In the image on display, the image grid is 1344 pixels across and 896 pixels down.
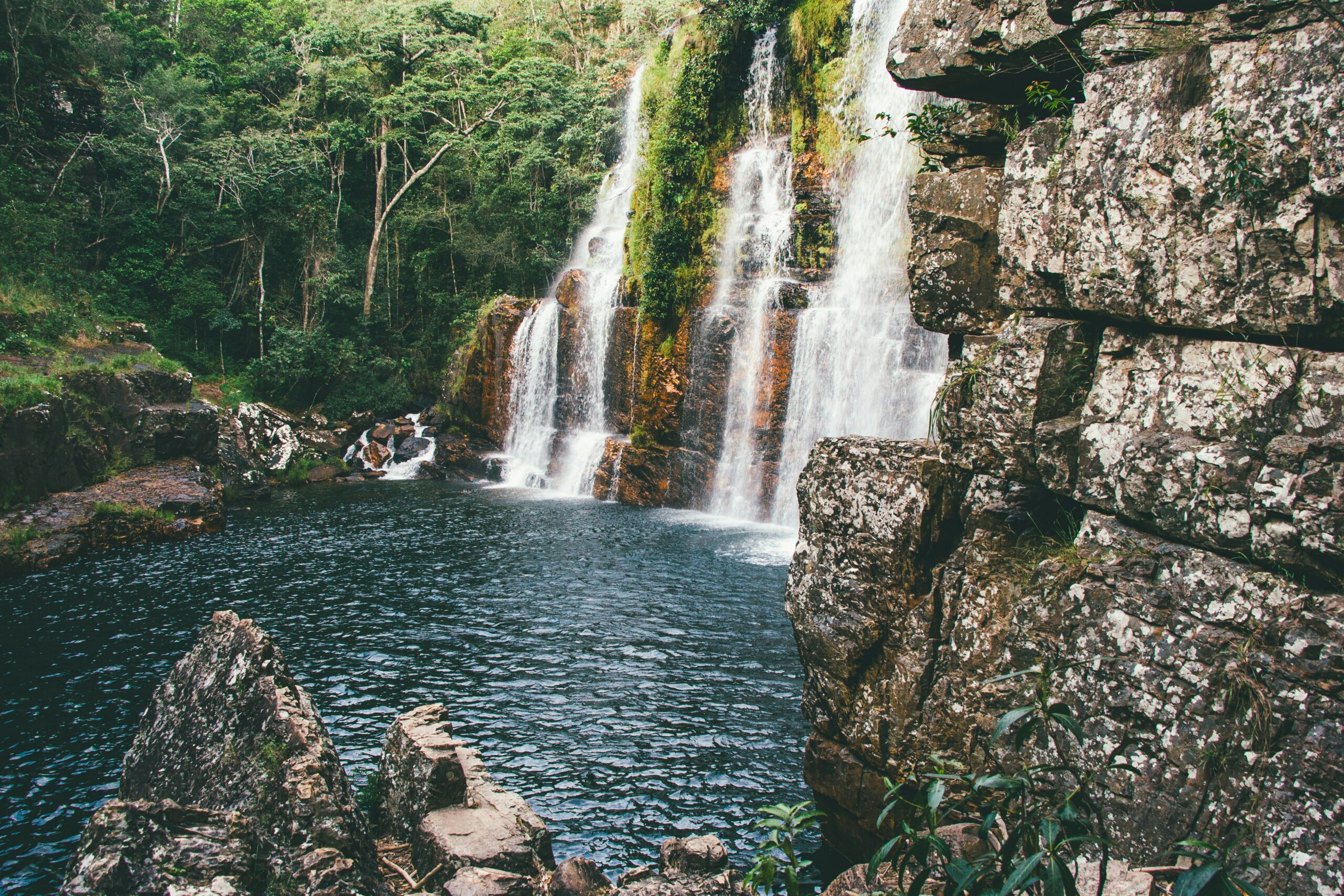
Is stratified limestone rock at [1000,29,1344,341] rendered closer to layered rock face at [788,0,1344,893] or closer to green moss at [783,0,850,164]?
layered rock face at [788,0,1344,893]

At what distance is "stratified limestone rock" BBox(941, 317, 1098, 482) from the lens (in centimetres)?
568

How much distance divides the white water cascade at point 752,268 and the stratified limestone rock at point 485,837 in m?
16.4

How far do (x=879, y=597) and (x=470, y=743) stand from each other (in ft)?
18.3

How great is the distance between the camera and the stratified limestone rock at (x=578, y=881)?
6.04 m

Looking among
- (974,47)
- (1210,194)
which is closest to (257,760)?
(1210,194)

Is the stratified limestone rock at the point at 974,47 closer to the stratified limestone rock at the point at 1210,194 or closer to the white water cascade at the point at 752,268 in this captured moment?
the stratified limestone rock at the point at 1210,194

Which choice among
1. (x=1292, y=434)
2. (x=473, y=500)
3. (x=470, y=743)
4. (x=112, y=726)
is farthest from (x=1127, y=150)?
(x=473, y=500)

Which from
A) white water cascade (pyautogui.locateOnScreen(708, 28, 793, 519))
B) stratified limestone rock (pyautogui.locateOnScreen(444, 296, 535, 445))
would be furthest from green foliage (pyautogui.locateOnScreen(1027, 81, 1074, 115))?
stratified limestone rock (pyautogui.locateOnScreen(444, 296, 535, 445))

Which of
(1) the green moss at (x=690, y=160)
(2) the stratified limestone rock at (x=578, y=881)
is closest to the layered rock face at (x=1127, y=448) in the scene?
(2) the stratified limestone rock at (x=578, y=881)

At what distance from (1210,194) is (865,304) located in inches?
655

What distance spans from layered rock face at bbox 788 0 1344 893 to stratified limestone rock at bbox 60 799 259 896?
4.87 m

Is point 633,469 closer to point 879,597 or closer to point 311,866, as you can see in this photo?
point 879,597

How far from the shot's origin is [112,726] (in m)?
10.2

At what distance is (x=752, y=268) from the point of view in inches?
970
